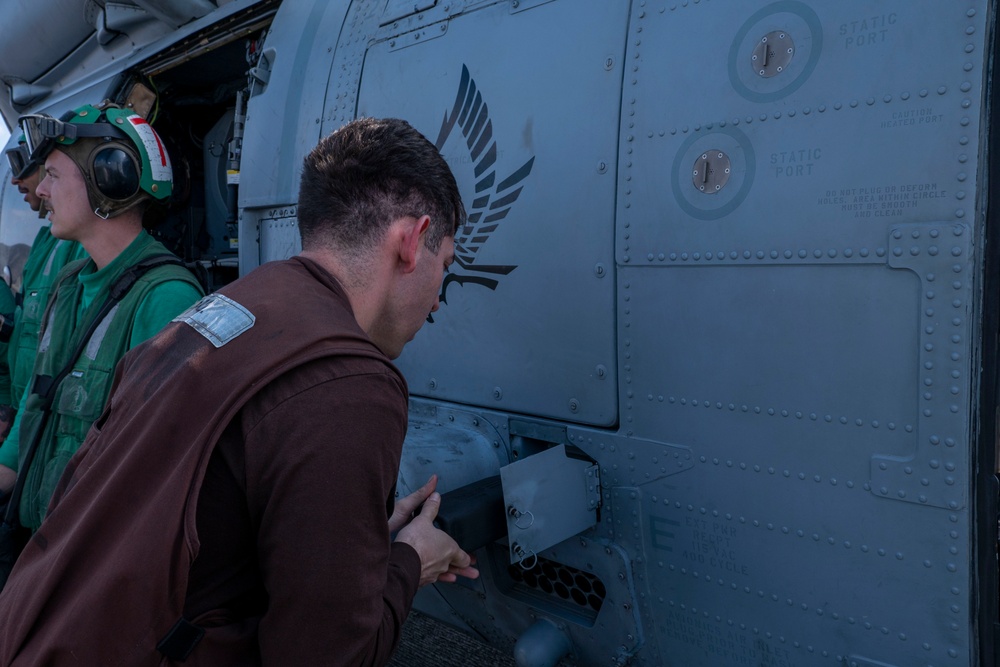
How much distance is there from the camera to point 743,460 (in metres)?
1.88

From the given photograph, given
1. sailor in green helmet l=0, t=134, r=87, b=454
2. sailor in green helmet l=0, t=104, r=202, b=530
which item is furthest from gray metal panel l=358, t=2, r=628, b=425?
sailor in green helmet l=0, t=134, r=87, b=454

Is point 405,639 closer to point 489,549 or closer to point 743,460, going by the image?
point 489,549

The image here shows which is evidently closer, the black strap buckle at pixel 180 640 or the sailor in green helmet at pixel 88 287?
the black strap buckle at pixel 180 640

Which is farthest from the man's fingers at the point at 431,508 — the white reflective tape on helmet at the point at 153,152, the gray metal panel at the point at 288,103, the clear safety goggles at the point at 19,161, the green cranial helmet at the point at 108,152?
the clear safety goggles at the point at 19,161

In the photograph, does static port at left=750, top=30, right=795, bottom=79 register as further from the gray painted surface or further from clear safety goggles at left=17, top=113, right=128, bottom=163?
clear safety goggles at left=17, top=113, right=128, bottom=163

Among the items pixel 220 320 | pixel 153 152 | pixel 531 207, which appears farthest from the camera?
pixel 153 152

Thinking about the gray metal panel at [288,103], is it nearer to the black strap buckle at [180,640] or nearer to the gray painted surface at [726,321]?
the gray painted surface at [726,321]

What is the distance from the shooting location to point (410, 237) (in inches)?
55.8

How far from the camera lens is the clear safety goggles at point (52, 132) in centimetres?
264

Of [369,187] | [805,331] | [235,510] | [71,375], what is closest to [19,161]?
[71,375]

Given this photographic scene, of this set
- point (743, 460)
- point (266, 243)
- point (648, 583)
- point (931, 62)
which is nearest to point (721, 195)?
point (931, 62)

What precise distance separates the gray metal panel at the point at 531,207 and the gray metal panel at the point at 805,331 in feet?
0.34

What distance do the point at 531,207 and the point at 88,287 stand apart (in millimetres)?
1589

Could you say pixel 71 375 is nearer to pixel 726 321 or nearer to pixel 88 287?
pixel 88 287
